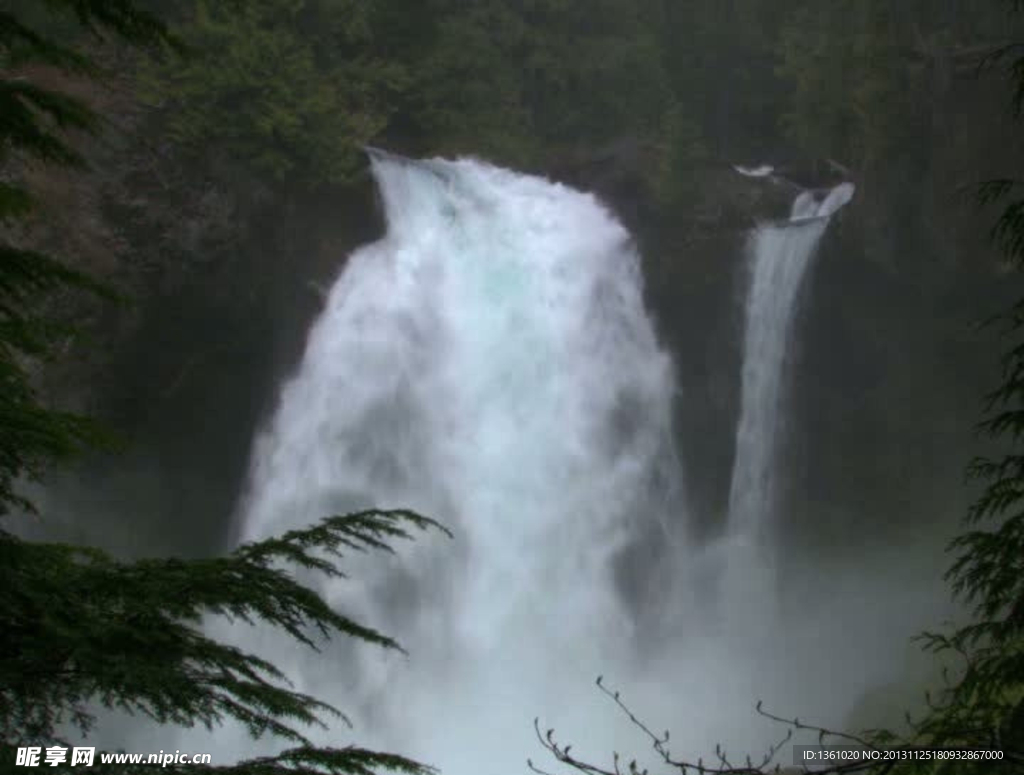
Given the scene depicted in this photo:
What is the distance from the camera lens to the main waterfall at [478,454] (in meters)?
15.0

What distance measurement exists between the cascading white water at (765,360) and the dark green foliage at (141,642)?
14853mm

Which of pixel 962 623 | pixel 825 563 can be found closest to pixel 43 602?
pixel 962 623

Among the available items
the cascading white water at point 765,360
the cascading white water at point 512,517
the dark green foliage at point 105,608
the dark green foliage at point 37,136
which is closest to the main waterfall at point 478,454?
the cascading white water at point 512,517

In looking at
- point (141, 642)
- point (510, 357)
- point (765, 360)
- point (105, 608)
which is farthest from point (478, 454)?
point (141, 642)

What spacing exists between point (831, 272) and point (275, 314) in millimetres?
9228

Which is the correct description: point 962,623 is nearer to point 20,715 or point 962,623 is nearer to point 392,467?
point 392,467

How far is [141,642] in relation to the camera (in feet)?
9.24

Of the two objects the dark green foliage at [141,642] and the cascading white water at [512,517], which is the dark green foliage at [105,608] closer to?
the dark green foliage at [141,642]

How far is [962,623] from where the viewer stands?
49.9 feet

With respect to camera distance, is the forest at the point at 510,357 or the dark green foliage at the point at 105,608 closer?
the dark green foliage at the point at 105,608

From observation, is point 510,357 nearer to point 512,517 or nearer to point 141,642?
point 512,517

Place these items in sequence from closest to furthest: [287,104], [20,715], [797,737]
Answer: [20,715]
[797,737]
[287,104]

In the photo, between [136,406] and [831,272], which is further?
[831,272]

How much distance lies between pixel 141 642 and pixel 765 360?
15648 millimetres
